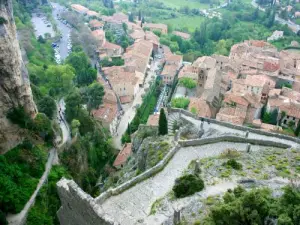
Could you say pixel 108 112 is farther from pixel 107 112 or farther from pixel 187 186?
pixel 187 186

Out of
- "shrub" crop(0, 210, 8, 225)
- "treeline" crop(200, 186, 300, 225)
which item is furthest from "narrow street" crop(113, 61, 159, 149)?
"treeline" crop(200, 186, 300, 225)

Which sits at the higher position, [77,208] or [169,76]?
[77,208]

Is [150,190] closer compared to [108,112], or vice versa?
[150,190]

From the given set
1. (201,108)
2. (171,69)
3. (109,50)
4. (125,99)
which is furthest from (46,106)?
(109,50)

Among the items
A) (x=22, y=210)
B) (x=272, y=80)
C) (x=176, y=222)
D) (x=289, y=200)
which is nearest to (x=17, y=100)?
(x=22, y=210)

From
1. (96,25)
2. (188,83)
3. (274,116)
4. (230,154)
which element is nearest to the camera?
(230,154)

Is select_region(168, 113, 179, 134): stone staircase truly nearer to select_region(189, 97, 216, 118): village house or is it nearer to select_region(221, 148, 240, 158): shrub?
select_region(221, 148, 240, 158): shrub

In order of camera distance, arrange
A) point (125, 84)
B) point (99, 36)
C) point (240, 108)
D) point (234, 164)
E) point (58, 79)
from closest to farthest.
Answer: point (234, 164), point (240, 108), point (58, 79), point (125, 84), point (99, 36)
